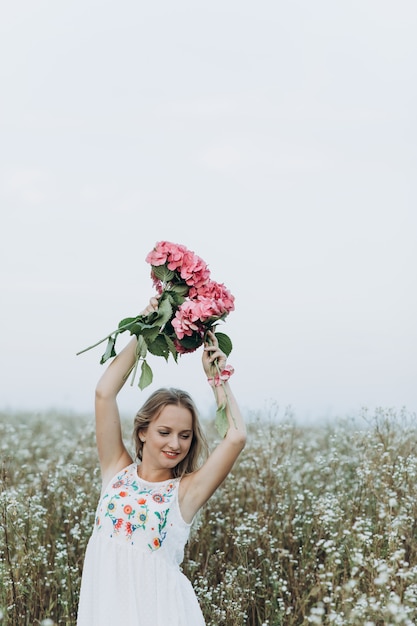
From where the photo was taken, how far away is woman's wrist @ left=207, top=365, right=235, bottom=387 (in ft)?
13.4

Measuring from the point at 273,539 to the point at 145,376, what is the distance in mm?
2078

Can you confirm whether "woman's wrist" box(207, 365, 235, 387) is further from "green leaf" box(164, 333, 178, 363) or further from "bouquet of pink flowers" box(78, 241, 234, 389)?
"green leaf" box(164, 333, 178, 363)

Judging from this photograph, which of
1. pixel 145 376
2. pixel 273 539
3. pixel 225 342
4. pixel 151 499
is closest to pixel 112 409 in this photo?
pixel 145 376

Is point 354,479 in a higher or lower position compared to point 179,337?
higher

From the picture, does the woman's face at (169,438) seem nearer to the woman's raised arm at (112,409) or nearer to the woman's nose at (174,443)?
the woman's nose at (174,443)

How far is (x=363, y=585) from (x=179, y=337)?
218 centimetres

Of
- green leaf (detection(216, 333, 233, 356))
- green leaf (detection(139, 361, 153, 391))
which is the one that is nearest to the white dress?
green leaf (detection(139, 361, 153, 391))

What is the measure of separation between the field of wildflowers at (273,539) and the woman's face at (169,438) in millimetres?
986

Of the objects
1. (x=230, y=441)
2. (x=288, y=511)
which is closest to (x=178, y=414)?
(x=230, y=441)

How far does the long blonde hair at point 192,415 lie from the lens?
4172 millimetres

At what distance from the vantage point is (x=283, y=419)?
7.64m

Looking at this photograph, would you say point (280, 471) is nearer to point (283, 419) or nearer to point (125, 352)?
point (283, 419)

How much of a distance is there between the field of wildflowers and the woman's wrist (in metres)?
1.11

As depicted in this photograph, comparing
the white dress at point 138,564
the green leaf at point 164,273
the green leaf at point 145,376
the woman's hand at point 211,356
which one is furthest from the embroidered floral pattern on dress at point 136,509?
the green leaf at point 164,273
